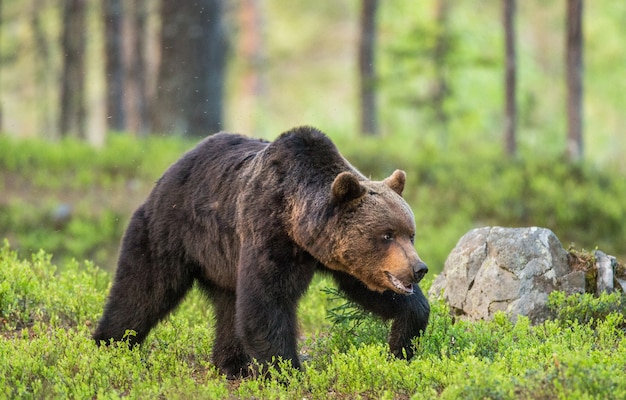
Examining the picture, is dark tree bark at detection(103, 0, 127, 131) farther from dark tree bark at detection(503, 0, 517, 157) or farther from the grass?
the grass

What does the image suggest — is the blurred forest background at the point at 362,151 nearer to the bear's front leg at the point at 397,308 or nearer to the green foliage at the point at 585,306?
the green foliage at the point at 585,306

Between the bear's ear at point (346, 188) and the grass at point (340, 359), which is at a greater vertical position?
the bear's ear at point (346, 188)

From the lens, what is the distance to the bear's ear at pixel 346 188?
576 cm

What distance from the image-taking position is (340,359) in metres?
6.11

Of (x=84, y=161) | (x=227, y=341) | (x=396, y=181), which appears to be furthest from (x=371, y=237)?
(x=84, y=161)

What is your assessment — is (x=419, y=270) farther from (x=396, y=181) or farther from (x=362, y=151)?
(x=362, y=151)

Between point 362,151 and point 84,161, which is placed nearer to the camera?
point 84,161

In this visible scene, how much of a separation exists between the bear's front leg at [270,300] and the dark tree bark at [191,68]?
38.8 feet

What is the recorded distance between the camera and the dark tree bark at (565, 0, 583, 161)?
16047 millimetres

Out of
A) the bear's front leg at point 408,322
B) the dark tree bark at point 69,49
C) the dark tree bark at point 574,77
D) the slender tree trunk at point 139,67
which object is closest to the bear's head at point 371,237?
the bear's front leg at point 408,322

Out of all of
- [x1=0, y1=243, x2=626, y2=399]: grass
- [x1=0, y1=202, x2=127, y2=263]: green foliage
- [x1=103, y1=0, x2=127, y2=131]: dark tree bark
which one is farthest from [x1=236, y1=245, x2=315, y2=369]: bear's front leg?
[x1=103, y1=0, x2=127, y2=131]: dark tree bark

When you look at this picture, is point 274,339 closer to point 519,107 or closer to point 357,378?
point 357,378

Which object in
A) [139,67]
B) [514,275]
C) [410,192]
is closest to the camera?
[514,275]

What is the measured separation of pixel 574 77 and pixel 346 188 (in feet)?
38.6
